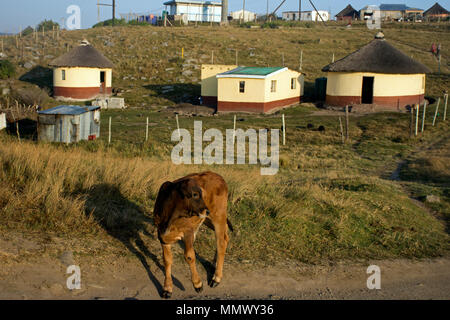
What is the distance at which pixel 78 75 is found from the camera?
3538 centimetres

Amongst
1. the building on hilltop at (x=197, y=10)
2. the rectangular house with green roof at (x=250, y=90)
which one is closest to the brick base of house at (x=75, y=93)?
the rectangular house with green roof at (x=250, y=90)

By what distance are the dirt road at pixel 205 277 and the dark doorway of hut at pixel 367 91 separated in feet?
91.0

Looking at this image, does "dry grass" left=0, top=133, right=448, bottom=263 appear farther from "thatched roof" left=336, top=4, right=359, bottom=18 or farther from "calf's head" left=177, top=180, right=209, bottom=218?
"thatched roof" left=336, top=4, right=359, bottom=18

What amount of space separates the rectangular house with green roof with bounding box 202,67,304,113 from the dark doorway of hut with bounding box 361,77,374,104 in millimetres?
5667

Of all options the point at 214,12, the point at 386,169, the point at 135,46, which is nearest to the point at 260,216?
the point at 386,169

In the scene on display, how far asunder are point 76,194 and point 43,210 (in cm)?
91

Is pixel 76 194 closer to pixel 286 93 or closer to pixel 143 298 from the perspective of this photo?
pixel 143 298

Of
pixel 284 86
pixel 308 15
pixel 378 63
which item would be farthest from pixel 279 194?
pixel 308 15

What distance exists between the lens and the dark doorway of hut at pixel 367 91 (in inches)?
1283

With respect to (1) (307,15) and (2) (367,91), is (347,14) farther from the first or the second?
(2) (367,91)

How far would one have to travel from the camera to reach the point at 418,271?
6188 mm

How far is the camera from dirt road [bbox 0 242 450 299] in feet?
16.5

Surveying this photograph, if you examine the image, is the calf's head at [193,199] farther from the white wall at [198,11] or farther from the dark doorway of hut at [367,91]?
the white wall at [198,11]

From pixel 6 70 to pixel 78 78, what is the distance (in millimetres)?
9489
